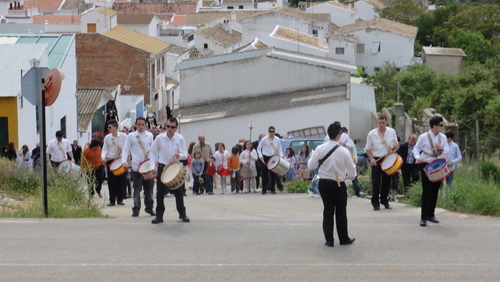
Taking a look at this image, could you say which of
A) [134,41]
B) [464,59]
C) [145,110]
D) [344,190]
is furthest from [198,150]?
[464,59]

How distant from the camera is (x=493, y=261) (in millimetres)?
10391

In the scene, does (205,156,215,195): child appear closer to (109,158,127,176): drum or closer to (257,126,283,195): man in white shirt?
(257,126,283,195): man in white shirt

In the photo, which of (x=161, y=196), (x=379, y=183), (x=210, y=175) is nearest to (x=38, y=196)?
(x=161, y=196)

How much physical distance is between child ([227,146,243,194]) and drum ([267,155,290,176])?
5.64ft

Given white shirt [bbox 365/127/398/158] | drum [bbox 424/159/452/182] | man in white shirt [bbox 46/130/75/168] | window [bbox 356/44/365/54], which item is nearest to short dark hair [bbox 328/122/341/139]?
drum [bbox 424/159/452/182]

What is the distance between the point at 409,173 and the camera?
18031 mm

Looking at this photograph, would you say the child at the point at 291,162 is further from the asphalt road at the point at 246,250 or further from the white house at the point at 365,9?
the white house at the point at 365,9

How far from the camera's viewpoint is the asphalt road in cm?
974

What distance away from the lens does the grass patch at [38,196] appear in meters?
13.4

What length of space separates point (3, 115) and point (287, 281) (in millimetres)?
17894

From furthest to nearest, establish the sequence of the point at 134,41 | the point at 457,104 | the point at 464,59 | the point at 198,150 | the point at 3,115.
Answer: the point at 464,59, the point at 134,41, the point at 457,104, the point at 3,115, the point at 198,150

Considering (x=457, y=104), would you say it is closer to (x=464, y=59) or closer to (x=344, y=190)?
(x=344, y=190)

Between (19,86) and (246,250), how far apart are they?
1678 cm

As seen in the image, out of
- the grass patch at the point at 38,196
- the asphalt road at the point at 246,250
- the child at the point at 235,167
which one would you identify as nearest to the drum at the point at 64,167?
the grass patch at the point at 38,196
